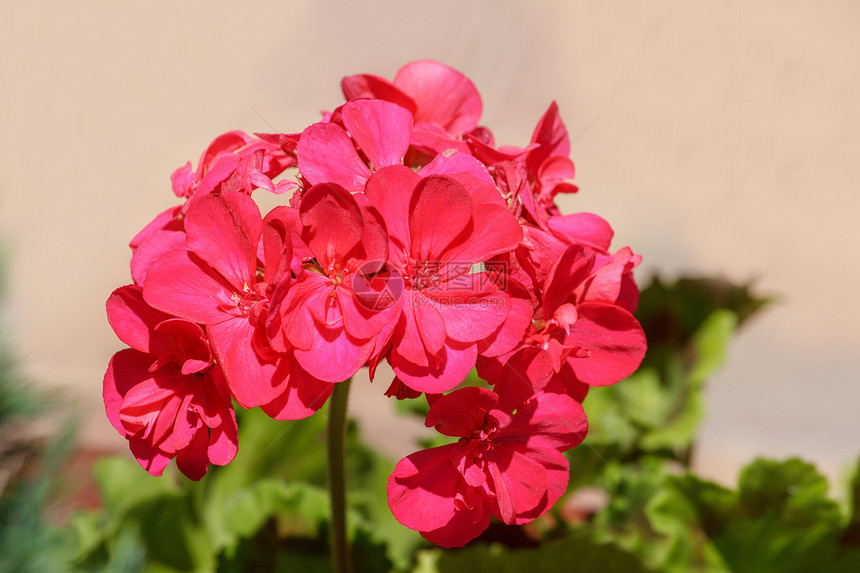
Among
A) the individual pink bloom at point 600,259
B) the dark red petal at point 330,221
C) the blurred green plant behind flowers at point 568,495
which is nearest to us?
the dark red petal at point 330,221

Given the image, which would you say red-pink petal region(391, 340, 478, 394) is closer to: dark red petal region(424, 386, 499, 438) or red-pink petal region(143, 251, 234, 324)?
dark red petal region(424, 386, 499, 438)

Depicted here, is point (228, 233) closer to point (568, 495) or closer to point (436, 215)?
point (436, 215)

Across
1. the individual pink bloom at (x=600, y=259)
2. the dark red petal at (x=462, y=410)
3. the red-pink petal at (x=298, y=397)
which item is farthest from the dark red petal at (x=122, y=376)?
the individual pink bloom at (x=600, y=259)

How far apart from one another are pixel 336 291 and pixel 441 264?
0.08 m

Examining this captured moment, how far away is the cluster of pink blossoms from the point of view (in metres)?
0.46

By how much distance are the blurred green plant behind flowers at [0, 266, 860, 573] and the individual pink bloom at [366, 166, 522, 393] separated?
0.42m

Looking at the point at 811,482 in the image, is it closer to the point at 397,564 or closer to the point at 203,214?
the point at 397,564

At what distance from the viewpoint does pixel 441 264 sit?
490mm

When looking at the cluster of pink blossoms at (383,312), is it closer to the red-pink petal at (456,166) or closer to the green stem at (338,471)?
the red-pink petal at (456,166)

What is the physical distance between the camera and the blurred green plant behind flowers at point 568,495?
0.87 metres

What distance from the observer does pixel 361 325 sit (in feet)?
1.50

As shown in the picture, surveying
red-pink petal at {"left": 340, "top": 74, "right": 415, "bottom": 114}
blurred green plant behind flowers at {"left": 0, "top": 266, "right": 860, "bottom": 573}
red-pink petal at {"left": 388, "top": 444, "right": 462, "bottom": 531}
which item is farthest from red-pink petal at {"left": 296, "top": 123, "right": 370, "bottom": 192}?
blurred green plant behind flowers at {"left": 0, "top": 266, "right": 860, "bottom": 573}

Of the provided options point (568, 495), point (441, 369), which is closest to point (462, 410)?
point (441, 369)

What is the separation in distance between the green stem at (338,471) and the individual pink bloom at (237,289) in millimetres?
116
